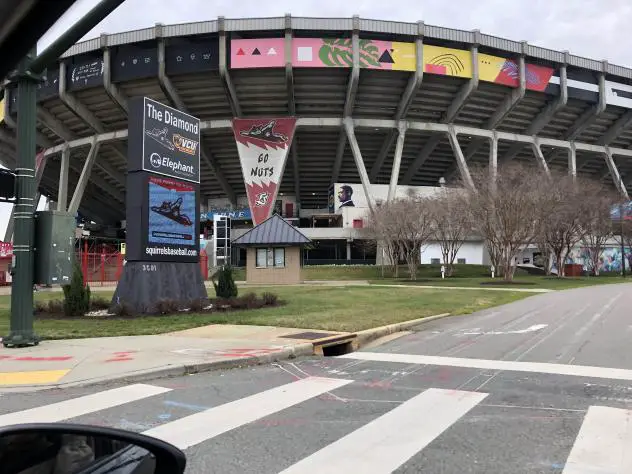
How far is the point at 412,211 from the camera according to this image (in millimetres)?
42719

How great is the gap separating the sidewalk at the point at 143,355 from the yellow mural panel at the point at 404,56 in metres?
42.9

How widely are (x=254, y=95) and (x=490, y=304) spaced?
39120 mm

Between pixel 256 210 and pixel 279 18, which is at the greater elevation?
pixel 279 18

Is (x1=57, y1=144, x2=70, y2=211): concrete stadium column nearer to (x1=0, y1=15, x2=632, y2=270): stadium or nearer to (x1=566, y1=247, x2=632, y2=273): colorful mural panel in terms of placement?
(x1=0, y1=15, x2=632, y2=270): stadium

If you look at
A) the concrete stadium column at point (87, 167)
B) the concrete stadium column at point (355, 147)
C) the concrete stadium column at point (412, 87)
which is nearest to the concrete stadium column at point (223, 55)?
the concrete stadium column at point (355, 147)

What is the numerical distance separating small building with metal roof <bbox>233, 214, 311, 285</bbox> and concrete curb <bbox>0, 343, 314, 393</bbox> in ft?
83.5

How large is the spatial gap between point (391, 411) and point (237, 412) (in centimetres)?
164

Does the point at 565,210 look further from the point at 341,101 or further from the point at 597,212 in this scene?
the point at 341,101

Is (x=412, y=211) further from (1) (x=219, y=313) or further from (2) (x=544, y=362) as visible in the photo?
(2) (x=544, y=362)

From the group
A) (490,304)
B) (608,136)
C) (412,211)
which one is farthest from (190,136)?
(608,136)

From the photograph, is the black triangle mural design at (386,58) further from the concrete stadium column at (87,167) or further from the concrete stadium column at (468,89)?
the concrete stadium column at (87,167)

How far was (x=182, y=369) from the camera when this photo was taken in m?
8.13

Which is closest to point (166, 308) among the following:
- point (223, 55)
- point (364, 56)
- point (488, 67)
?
point (223, 55)

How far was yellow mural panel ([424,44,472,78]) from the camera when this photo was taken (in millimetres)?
51500
